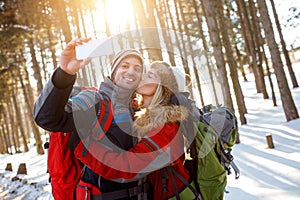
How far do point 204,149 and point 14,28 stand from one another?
51.0 ft

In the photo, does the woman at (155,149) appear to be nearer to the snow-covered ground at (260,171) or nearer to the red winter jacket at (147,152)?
the red winter jacket at (147,152)

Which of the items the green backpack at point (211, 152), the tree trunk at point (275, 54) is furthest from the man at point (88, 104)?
the tree trunk at point (275, 54)

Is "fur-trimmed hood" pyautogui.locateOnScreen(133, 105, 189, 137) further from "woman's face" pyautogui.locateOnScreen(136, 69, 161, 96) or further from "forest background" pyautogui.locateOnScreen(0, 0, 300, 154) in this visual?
"forest background" pyautogui.locateOnScreen(0, 0, 300, 154)

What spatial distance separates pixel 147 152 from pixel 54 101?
A: 0.67 m

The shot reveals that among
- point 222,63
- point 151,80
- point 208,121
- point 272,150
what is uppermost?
point 222,63

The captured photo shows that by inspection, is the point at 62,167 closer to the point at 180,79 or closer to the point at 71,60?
the point at 71,60

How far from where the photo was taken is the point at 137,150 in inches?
79.4

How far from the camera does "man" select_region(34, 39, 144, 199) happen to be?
1.89 m

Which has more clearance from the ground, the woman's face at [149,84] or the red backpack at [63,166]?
the woman's face at [149,84]

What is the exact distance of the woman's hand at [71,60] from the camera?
189 centimetres

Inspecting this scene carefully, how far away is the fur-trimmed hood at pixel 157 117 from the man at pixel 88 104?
8 centimetres

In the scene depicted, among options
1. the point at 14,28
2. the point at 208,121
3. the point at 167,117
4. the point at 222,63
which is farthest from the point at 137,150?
the point at 14,28

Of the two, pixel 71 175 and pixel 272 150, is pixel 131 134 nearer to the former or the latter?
pixel 71 175

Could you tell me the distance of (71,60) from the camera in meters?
1.93
